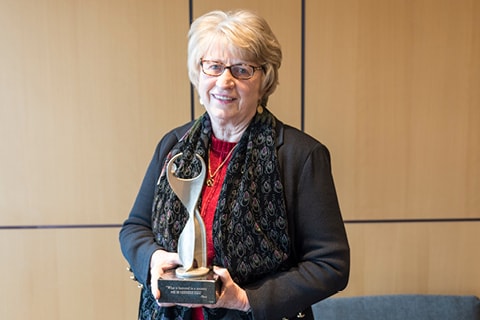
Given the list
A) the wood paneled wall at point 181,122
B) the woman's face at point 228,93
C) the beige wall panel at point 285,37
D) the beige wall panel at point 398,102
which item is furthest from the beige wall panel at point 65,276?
the woman's face at point 228,93

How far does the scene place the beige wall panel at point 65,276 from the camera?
238 cm

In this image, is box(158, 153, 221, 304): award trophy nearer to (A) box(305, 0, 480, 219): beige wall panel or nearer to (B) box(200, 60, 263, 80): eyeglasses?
(B) box(200, 60, 263, 80): eyeglasses

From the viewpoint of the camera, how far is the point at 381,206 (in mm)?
2375

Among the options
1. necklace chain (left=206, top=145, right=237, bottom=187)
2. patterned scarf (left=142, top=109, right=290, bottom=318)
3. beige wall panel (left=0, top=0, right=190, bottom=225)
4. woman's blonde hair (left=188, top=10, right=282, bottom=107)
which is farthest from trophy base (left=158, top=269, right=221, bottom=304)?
beige wall panel (left=0, top=0, right=190, bottom=225)

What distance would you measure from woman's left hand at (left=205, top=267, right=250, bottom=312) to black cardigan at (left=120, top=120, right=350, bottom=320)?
0.07ft

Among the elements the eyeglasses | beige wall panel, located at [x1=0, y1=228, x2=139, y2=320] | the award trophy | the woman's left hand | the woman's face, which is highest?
the eyeglasses

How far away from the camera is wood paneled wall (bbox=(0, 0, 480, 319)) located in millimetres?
2264

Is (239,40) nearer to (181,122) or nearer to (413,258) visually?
(181,122)

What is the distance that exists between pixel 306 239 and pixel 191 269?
0.32 metres

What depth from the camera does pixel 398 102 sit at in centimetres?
231

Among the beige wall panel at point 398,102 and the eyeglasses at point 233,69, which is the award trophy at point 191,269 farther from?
the beige wall panel at point 398,102

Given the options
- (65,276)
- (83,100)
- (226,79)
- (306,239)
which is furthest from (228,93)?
(65,276)

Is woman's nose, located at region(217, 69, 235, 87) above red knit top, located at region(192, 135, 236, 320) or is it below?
above

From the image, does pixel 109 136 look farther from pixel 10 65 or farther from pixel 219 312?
pixel 219 312
